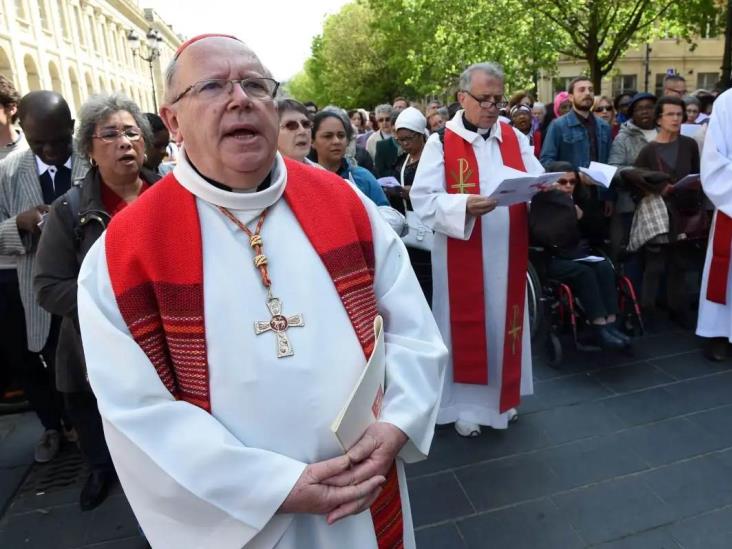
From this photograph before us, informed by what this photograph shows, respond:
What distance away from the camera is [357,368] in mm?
1435

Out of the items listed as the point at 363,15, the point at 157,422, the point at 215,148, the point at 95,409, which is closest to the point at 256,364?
the point at 157,422

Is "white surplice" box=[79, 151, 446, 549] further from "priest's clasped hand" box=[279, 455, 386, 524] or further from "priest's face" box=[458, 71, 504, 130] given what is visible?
"priest's face" box=[458, 71, 504, 130]

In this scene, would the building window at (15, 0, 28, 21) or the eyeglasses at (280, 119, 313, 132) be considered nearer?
the eyeglasses at (280, 119, 313, 132)

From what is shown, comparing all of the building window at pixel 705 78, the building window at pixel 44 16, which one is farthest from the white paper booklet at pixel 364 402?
the building window at pixel 705 78

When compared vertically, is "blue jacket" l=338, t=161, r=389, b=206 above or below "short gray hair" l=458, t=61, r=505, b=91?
below

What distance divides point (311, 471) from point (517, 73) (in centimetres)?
1842

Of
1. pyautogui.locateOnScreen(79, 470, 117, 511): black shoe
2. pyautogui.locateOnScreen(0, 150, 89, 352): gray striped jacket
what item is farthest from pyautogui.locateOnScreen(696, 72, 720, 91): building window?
pyautogui.locateOnScreen(79, 470, 117, 511): black shoe

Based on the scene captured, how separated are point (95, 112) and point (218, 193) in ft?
4.62

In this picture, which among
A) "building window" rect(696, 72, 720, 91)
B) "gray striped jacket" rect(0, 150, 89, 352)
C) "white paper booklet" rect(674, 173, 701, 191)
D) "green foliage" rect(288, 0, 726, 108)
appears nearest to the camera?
"gray striped jacket" rect(0, 150, 89, 352)

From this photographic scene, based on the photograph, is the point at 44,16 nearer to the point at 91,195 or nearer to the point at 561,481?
the point at 91,195

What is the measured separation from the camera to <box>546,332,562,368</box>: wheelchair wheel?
4340 millimetres

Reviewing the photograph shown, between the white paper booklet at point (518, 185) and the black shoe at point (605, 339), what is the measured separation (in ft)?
5.72

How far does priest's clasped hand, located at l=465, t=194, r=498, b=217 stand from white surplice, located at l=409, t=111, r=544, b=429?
1.4 inches

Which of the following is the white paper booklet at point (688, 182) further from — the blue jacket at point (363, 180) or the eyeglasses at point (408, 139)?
the blue jacket at point (363, 180)
